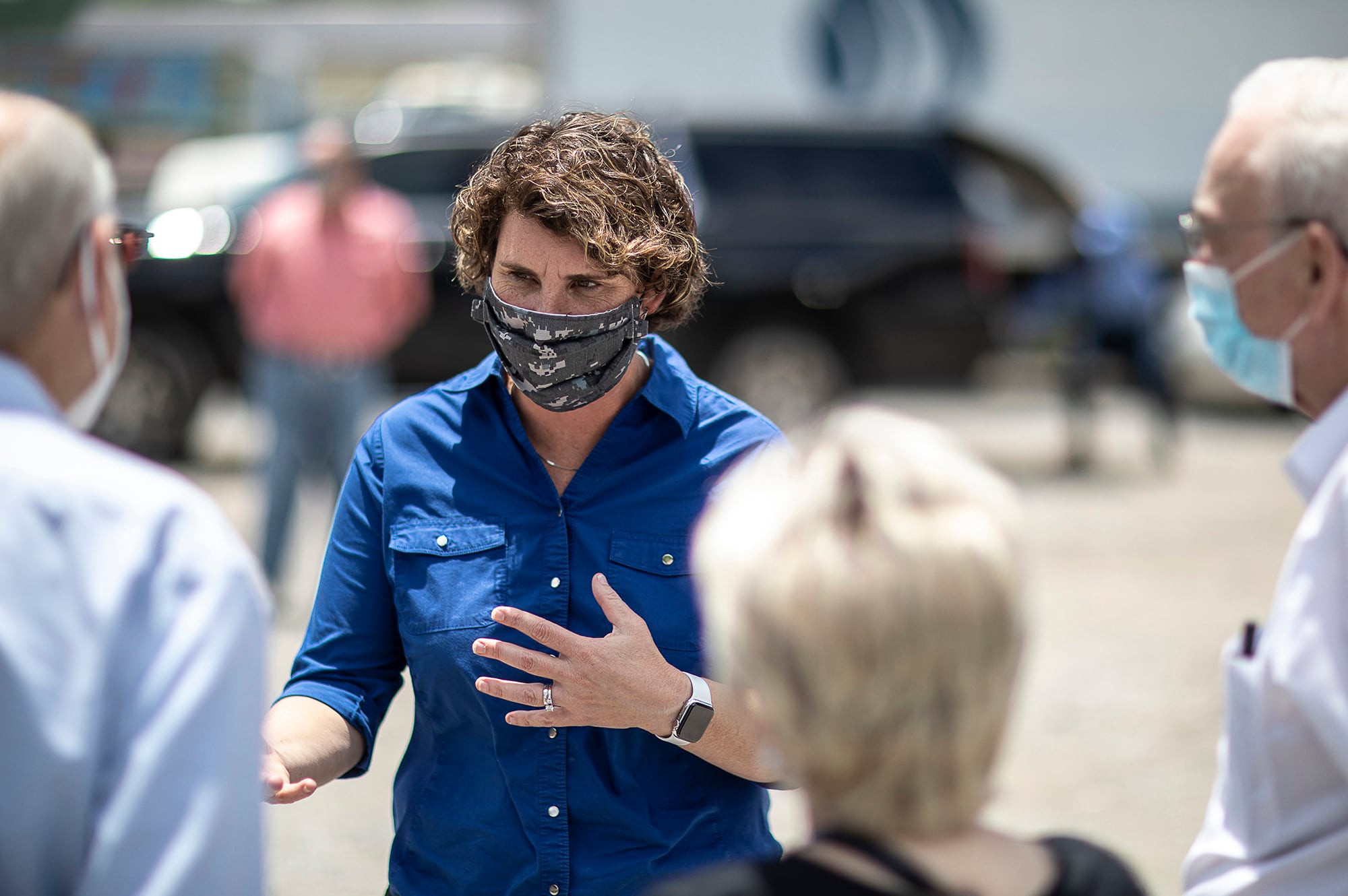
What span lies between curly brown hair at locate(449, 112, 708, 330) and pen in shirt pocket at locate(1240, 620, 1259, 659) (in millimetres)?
964

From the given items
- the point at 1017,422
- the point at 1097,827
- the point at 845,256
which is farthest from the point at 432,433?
the point at 1017,422

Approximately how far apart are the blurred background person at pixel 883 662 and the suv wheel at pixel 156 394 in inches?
333

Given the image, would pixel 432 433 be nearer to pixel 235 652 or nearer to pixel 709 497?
pixel 709 497

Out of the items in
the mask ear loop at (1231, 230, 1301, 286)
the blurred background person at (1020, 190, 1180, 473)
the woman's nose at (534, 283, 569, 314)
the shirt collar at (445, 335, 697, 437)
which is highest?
the mask ear loop at (1231, 230, 1301, 286)

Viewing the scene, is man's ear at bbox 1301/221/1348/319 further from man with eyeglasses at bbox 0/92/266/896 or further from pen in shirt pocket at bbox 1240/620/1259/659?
man with eyeglasses at bbox 0/92/266/896

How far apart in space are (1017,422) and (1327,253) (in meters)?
11.2

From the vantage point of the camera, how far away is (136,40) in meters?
16.8

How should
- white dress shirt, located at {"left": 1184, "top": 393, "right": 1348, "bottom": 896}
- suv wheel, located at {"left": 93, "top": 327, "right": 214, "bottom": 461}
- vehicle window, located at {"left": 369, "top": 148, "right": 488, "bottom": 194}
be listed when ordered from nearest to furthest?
1. white dress shirt, located at {"left": 1184, "top": 393, "right": 1348, "bottom": 896}
2. suv wheel, located at {"left": 93, "top": 327, "right": 214, "bottom": 461}
3. vehicle window, located at {"left": 369, "top": 148, "right": 488, "bottom": 194}

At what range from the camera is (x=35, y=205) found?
127 centimetres

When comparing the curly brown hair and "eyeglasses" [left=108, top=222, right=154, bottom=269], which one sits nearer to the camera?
"eyeglasses" [left=108, top=222, right=154, bottom=269]

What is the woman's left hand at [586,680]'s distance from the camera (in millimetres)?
1837

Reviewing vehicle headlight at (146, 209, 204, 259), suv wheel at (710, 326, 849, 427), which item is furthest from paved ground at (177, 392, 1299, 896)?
suv wheel at (710, 326, 849, 427)

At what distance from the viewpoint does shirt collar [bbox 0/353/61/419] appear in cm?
126

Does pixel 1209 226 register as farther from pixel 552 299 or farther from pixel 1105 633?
pixel 1105 633
